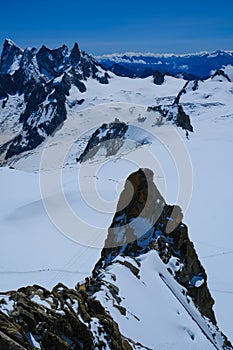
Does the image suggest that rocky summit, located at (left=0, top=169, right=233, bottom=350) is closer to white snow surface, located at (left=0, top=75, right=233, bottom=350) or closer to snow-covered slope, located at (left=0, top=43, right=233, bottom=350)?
snow-covered slope, located at (left=0, top=43, right=233, bottom=350)

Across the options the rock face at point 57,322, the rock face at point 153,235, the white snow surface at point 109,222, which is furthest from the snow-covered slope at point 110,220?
the rock face at point 57,322

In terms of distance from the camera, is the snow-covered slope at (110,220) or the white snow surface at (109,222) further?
the white snow surface at (109,222)

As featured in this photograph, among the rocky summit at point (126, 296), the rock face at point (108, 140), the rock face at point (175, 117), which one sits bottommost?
the rocky summit at point (126, 296)

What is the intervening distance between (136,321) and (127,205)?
26.0ft

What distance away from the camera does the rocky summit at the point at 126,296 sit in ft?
27.9

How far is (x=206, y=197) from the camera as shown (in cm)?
3769

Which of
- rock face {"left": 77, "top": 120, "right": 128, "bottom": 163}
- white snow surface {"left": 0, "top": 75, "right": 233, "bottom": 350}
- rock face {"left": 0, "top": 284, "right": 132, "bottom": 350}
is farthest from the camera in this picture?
rock face {"left": 77, "top": 120, "right": 128, "bottom": 163}

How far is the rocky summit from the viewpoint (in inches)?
334

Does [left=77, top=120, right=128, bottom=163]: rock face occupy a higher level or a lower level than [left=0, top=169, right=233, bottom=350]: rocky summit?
higher

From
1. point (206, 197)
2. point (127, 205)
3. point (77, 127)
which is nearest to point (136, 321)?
point (127, 205)

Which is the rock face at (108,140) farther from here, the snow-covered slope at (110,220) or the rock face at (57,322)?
the rock face at (57,322)

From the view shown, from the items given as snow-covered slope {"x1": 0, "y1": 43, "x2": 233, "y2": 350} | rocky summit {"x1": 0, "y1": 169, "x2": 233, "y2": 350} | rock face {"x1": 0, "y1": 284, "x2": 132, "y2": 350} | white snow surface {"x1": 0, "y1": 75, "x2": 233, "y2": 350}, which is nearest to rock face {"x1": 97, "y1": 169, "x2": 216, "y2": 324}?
rocky summit {"x1": 0, "y1": 169, "x2": 233, "y2": 350}

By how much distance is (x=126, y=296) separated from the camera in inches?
550

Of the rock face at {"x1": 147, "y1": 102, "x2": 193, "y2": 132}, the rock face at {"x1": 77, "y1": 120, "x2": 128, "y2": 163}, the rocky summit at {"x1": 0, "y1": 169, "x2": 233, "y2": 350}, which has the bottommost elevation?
the rocky summit at {"x1": 0, "y1": 169, "x2": 233, "y2": 350}
